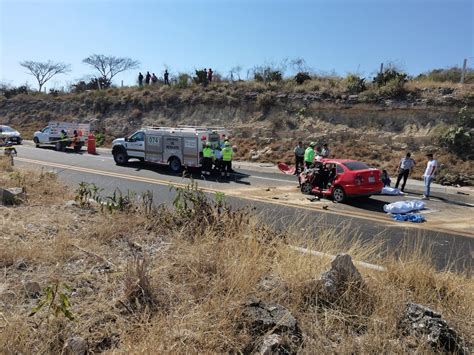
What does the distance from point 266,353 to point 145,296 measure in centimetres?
143

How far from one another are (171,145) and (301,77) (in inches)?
607

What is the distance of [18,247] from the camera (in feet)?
18.8

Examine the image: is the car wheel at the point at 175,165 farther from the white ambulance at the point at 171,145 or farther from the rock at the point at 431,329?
the rock at the point at 431,329

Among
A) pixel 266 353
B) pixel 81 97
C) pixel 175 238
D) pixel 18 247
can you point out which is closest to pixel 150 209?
pixel 175 238

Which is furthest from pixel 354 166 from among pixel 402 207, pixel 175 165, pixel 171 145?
pixel 171 145

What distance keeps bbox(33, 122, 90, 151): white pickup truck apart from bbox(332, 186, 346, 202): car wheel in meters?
21.4

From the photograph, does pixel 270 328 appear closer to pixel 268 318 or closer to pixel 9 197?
pixel 268 318

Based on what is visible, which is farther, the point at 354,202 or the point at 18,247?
the point at 354,202

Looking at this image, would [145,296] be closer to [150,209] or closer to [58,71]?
[150,209]

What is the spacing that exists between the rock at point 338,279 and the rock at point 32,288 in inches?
116

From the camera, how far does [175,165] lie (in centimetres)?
2011

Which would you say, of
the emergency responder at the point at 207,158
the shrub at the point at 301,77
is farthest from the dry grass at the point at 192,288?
the shrub at the point at 301,77

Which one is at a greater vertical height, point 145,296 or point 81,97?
point 81,97

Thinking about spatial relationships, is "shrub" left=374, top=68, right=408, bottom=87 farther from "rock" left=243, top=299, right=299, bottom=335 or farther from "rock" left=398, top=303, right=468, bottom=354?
"rock" left=243, top=299, right=299, bottom=335
